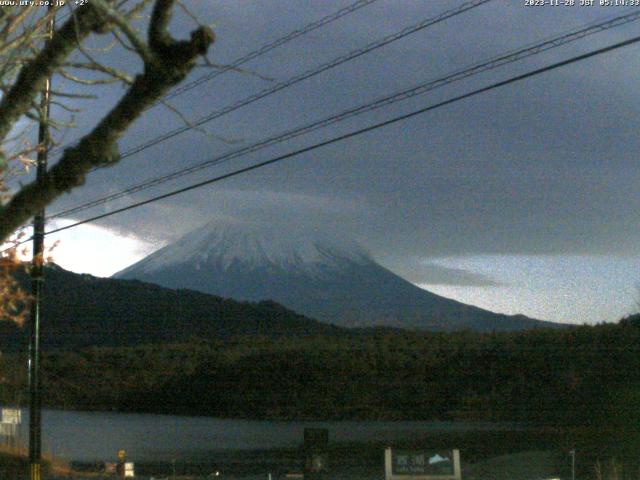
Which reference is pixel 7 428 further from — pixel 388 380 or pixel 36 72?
pixel 36 72

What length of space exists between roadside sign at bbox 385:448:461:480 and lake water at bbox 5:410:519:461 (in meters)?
15.9

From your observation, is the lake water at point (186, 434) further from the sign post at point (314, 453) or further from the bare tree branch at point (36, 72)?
the bare tree branch at point (36, 72)

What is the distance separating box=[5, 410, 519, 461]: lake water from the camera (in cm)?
3278

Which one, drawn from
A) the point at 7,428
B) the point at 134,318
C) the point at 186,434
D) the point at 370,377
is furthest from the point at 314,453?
the point at 134,318

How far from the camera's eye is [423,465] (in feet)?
50.8

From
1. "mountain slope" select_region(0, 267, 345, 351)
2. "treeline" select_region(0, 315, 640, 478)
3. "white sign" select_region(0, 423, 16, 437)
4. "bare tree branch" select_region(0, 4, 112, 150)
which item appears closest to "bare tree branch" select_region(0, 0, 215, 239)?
"bare tree branch" select_region(0, 4, 112, 150)

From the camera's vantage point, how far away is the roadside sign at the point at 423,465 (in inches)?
607

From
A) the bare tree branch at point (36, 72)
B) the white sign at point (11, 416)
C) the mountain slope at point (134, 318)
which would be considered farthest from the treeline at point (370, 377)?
the bare tree branch at point (36, 72)

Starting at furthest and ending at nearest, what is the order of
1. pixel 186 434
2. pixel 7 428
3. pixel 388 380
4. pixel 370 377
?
pixel 370 377
pixel 388 380
pixel 186 434
pixel 7 428

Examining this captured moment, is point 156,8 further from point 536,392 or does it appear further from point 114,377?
point 114,377

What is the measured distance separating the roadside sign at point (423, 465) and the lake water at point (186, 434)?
52.0 ft

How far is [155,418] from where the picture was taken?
4397 cm

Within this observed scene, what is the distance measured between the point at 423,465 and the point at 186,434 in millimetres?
23441

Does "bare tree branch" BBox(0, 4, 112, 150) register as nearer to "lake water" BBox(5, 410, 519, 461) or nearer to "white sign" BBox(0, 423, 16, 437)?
"white sign" BBox(0, 423, 16, 437)
